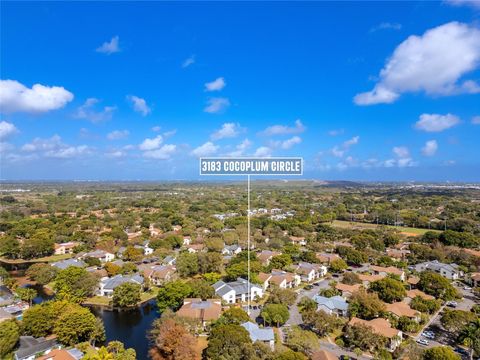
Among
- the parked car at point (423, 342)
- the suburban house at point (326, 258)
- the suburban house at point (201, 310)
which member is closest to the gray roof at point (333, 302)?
the parked car at point (423, 342)

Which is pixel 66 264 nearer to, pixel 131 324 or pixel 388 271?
pixel 131 324

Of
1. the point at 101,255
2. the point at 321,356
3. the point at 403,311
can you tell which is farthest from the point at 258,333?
the point at 101,255

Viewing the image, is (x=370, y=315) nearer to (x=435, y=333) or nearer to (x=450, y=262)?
(x=435, y=333)

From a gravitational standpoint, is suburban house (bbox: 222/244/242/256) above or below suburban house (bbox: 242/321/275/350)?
below

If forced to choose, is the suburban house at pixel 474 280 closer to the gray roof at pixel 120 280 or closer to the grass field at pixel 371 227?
the grass field at pixel 371 227

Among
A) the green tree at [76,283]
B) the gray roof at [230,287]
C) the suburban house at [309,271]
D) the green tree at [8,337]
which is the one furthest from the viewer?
the suburban house at [309,271]

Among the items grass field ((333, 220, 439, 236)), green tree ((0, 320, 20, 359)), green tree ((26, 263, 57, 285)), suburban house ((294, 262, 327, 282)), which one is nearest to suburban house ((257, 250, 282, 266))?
suburban house ((294, 262, 327, 282))

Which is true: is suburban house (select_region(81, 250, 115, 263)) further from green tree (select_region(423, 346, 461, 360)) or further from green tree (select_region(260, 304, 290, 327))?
green tree (select_region(423, 346, 461, 360))
